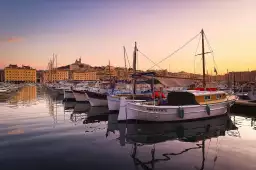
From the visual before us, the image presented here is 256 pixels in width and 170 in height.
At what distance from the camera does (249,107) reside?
2920 centimetres

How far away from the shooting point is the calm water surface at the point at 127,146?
10.8 metres

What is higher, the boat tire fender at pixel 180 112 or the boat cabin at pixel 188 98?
the boat cabin at pixel 188 98

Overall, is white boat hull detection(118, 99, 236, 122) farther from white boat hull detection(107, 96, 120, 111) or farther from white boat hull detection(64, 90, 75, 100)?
white boat hull detection(64, 90, 75, 100)

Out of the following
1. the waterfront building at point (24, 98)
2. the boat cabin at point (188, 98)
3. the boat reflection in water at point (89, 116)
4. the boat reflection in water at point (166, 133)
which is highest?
the boat cabin at point (188, 98)

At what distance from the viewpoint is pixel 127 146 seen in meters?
13.9

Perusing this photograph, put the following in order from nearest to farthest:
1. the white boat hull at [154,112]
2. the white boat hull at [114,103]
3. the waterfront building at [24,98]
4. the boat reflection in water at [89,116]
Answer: the white boat hull at [154,112] < the boat reflection in water at [89,116] < the white boat hull at [114,103] < the waterfront building at [24,98]

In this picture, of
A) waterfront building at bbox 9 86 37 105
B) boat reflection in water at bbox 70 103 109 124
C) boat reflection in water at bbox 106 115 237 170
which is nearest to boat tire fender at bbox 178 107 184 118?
boat reflection in water at bbox 106 115 237 170

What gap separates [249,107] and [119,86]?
86.5ft

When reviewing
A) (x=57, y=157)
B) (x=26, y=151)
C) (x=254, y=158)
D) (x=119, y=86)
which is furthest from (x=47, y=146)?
(x=119, y=86)

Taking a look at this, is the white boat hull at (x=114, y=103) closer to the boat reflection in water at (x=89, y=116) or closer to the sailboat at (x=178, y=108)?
the boat reflection in water at (x=89, y=116)

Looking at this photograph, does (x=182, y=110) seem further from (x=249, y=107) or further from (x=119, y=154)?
(x=249, y=107)

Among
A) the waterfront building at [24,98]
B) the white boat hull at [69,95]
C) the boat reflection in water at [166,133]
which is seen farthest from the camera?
the white boat hull at [69,95]

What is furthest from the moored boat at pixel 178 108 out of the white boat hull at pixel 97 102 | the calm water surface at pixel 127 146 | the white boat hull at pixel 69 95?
the white boat hull at pixel 69 95

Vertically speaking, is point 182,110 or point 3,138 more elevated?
point 182,110
